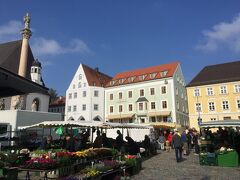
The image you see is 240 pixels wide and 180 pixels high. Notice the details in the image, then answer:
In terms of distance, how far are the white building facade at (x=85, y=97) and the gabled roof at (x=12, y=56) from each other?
32.8 feet

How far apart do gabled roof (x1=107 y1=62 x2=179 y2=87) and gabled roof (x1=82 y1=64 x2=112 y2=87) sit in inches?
114

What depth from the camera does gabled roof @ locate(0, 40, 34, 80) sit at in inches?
1977

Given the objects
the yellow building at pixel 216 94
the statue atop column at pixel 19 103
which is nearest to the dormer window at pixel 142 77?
the yellow building at pixel 216 94

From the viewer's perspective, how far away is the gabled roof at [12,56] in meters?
50.2

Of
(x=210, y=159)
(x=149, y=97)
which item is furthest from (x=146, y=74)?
(x=210, y=159)

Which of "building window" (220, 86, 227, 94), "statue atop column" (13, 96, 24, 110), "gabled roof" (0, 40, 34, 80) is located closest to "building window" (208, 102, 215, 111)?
"building window" (220, 86, 227, 94)

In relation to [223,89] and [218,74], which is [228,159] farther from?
[218,74]

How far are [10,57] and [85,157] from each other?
149 ft

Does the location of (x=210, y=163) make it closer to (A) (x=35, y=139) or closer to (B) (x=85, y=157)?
(B) (x=85, y=157)

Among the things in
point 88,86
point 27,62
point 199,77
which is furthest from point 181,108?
point 27,62

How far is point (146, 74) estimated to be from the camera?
53.4 meters

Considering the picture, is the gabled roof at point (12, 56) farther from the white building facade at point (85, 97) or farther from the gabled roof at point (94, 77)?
the gabled roof at point (94, 77)

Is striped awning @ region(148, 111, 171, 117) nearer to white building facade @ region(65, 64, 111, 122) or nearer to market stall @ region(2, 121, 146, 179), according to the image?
white building facade @ region(65, 64, 111, 122)

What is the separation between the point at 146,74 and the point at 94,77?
12237mm
